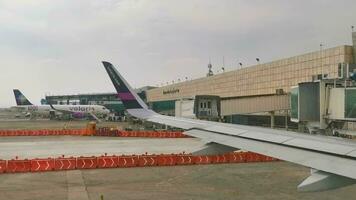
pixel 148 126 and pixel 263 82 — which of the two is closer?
pixel 263 82

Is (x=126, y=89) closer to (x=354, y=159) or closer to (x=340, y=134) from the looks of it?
(x=354, y=159)

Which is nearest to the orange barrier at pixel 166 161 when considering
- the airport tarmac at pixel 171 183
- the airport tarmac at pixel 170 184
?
the airport tarmac at pixel 171 183

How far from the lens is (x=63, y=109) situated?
113 metres

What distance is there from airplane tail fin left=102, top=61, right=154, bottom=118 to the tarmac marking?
4.24 m

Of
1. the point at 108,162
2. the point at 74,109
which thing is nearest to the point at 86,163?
the point at 108,162

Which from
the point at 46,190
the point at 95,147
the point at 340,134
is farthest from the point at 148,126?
the point at 46,190

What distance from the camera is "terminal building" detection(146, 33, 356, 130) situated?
165 feet

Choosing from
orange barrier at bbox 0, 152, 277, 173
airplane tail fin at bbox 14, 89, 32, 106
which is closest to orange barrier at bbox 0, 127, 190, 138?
orange barrier at bbox 0, 152, 277, 173

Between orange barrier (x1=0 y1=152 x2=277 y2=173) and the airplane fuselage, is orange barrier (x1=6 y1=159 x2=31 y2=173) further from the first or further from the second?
the airplane fuselage

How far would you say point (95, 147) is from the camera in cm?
4100

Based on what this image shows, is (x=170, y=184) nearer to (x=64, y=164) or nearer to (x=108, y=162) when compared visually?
(x=108, y=162)

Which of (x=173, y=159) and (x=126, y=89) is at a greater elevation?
(x=126, y=89)

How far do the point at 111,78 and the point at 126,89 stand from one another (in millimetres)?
743

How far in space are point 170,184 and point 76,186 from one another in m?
4.56
